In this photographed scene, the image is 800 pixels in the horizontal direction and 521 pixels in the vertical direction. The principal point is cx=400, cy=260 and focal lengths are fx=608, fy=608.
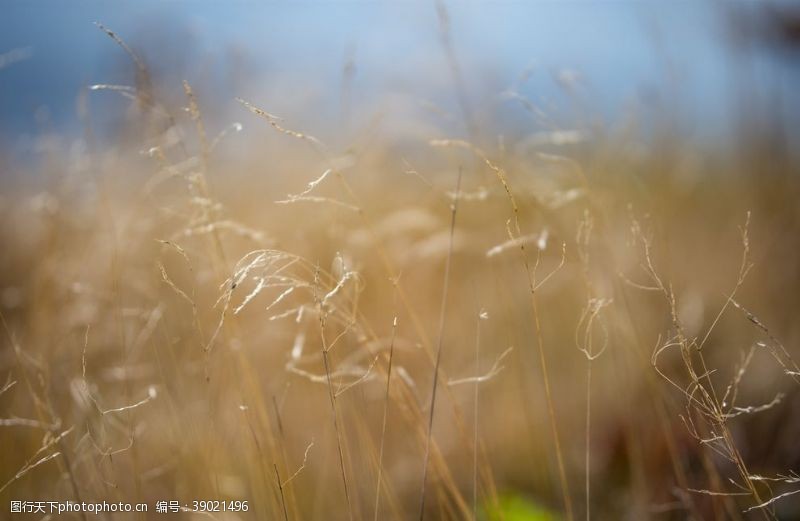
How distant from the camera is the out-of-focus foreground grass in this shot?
114cm

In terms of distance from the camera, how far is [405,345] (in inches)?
77.6

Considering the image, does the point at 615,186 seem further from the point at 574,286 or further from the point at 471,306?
the point at 471,306

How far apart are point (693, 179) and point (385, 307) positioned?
186 cm

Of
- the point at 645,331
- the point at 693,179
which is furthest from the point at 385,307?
the point at 693,179

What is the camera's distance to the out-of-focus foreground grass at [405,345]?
1138 mm

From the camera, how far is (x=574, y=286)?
8.23 ft

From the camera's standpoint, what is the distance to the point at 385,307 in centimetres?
231

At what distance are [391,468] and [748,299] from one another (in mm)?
1327

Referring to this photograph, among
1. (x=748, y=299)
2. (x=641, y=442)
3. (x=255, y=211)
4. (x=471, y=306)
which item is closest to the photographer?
(x=641, y=442)

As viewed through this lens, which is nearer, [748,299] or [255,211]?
[748,299]

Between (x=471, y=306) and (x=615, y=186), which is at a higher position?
(x=615, y=186)

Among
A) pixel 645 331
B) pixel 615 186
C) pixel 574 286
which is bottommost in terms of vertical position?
pixel 574 286

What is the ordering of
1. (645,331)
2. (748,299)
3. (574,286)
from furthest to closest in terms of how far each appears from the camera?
(574,286) < (748,299) < (645,331)

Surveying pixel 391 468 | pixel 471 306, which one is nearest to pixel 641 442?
pixel 391 468
